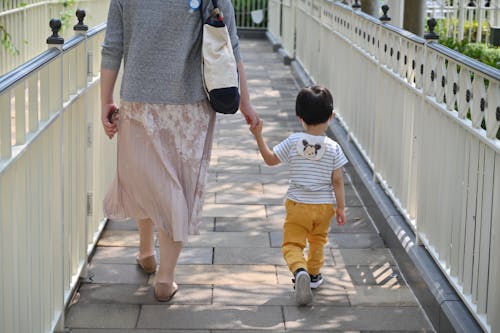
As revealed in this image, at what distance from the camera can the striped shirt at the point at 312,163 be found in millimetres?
5484

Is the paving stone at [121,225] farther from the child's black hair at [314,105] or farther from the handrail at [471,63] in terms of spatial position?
the handrail at [471,63]

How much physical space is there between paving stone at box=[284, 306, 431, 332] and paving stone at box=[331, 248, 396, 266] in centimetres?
82

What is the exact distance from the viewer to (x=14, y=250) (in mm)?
3820

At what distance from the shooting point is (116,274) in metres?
5.91

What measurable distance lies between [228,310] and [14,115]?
1901mm

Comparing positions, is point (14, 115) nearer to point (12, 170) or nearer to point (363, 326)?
point (12, 170)

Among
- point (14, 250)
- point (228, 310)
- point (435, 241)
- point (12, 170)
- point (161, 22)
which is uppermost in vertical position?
point (161, 22)

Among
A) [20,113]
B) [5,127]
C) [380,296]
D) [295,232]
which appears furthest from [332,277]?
[5,127]

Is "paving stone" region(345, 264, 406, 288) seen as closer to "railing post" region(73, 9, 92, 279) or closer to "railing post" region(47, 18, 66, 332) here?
"railing post" region(73, 9, 92, 279)

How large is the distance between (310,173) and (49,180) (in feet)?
5.05

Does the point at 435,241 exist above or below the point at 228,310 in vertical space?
above

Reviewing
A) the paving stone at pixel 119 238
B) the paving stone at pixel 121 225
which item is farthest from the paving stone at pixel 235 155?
the paving stone at pixel 119 238

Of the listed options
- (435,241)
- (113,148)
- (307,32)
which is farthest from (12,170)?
(307,32)

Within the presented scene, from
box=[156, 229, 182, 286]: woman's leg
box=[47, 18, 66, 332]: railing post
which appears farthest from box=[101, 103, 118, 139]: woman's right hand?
box=[156, 229, 182, 286]: woman's leg
